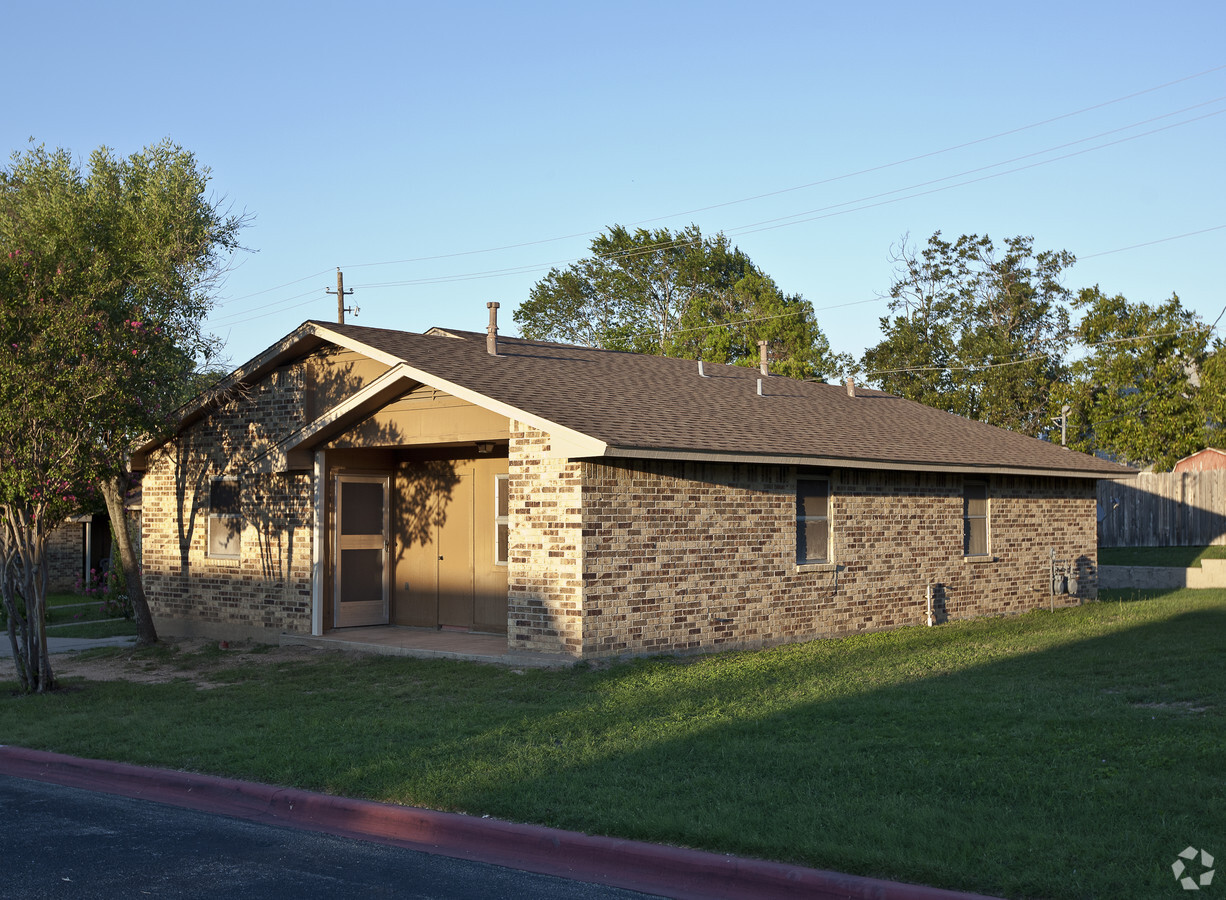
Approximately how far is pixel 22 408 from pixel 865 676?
375 inches

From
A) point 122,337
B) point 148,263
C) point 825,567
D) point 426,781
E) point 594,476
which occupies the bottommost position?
point 426,781

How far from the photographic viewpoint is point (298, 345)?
56.9 ft

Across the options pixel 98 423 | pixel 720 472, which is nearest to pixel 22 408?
pixel 98 423

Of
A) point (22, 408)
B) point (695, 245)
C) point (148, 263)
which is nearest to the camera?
point (22, 408)

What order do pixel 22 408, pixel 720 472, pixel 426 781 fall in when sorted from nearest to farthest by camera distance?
1. pixel 426 781
2. pixel 22 408
3. pixel 720 472

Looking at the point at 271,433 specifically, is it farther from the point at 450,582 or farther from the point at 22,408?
the point at 22,408

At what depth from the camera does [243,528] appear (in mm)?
18266

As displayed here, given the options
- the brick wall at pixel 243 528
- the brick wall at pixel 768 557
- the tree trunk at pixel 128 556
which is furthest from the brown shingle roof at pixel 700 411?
the tree trunk at pixel 128 556

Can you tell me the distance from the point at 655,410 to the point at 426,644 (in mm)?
4477

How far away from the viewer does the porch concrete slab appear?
1420cm

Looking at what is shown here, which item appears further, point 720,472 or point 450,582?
point 450,582

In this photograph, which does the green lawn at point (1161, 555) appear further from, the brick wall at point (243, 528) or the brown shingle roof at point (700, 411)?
the brick wall at point (243, 528)

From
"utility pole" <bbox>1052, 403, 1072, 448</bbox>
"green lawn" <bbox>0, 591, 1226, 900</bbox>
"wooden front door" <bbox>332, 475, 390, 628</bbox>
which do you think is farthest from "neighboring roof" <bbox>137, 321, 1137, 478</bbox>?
"utility pole" <bbox>1052, 403, 1072, 448</bbox>

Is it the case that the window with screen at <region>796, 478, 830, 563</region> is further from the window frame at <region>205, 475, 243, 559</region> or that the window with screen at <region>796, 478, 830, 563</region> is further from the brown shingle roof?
the window frame at <region>205, 475, 243, 559</region>
